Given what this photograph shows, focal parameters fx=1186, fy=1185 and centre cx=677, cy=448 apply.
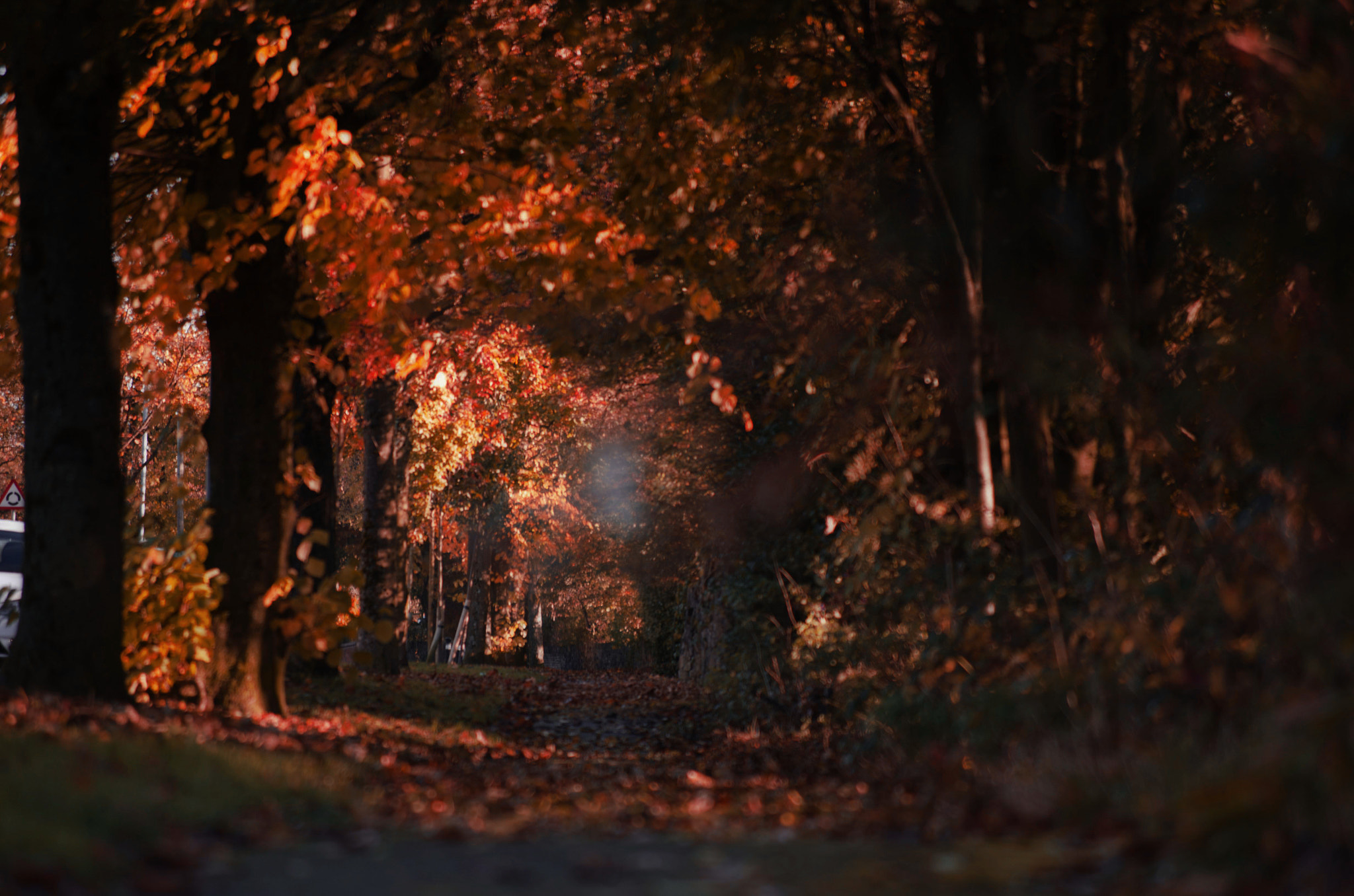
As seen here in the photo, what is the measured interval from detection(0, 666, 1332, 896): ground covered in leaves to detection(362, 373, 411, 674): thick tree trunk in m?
7.85

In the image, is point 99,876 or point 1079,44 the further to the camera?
point 1079,44

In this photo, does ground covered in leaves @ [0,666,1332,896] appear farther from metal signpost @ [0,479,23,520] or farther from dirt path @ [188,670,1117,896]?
metal signpost @ [0,479,23,520]

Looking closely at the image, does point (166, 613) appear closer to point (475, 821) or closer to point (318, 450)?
point (475, 821)

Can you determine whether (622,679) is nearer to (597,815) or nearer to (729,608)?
(729,608)

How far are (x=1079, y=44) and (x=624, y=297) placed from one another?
161 inches

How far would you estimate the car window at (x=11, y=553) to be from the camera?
13375 millimetres

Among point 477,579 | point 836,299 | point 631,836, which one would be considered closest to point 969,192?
point 836,299

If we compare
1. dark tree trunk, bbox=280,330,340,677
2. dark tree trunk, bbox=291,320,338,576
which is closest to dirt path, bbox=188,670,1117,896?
dark tree trunk, bbox=280,330,340,677

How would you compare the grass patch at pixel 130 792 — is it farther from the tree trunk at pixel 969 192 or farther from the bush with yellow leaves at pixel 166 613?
the tree trunk at pixel 969 192

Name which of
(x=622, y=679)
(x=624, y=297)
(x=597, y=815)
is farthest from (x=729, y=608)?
(x=622, y=679)

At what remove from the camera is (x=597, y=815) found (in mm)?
5484

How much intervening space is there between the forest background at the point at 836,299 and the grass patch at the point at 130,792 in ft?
6.87

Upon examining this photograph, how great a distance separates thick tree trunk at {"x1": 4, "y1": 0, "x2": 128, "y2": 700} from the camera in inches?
297

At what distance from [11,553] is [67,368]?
726 centimetres
